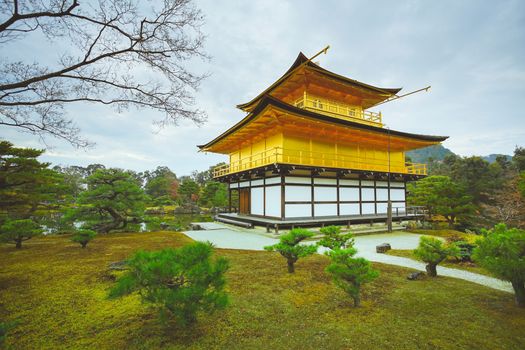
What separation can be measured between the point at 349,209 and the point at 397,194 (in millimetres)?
5985

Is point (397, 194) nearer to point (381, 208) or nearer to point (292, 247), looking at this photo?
point (381, 208)

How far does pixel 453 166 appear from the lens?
3494 centimetres

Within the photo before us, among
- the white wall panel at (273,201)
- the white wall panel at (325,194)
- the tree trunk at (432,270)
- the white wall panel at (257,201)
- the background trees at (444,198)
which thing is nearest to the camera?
the tree trunk at (432,270)

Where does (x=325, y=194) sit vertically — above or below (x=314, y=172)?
below

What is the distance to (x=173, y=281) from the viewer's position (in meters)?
3.31

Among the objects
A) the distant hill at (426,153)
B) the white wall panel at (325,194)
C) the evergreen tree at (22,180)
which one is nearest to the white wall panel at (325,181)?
the white wall panel at (325,194)

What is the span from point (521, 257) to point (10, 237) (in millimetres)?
14904

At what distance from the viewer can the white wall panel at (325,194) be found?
15.3 meters

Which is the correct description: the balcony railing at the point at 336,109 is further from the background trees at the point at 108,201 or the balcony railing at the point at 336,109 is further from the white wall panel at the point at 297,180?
the background trees at the point at 108,201

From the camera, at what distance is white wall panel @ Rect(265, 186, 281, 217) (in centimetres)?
1448

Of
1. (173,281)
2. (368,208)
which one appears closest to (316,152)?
(368,208)

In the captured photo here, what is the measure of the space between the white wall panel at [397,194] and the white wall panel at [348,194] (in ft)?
13.8

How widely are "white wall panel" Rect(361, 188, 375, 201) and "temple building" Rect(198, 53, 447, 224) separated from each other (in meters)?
0.02

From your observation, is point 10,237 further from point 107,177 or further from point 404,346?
point 404,346
